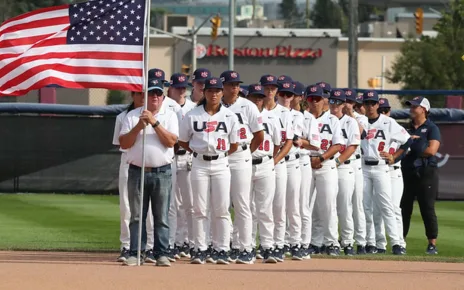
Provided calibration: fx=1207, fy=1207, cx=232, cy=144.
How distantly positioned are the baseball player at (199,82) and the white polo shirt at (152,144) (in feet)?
3.09

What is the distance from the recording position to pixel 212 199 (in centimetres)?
1298

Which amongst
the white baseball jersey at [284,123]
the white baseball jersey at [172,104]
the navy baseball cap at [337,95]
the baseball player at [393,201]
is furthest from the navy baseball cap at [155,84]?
the baseball player at [393,201]

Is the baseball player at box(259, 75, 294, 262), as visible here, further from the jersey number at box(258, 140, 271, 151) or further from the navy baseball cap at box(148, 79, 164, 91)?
the navy baseball cap at box(148, 79, 164, 91)

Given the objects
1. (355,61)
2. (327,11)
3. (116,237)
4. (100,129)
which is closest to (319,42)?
(327,11)

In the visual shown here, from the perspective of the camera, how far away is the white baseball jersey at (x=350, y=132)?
14992 mm

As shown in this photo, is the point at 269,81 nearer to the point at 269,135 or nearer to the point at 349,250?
the point at 269,135

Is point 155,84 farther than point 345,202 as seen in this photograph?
No

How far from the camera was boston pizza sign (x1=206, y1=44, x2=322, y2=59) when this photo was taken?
72.1 metres

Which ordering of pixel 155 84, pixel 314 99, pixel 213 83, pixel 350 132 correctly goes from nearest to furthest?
pixel 213 83 < pixel 155 84 < pixel 314 99 < pixel 350 132

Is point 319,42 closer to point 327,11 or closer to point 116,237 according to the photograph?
point 327,11

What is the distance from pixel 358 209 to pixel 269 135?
101 inches

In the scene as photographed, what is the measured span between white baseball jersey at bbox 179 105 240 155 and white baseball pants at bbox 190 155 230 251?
0.14 metres

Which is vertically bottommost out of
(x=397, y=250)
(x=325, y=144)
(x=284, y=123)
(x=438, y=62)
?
(x=397, y=250)

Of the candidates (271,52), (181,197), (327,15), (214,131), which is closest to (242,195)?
(214,131)
